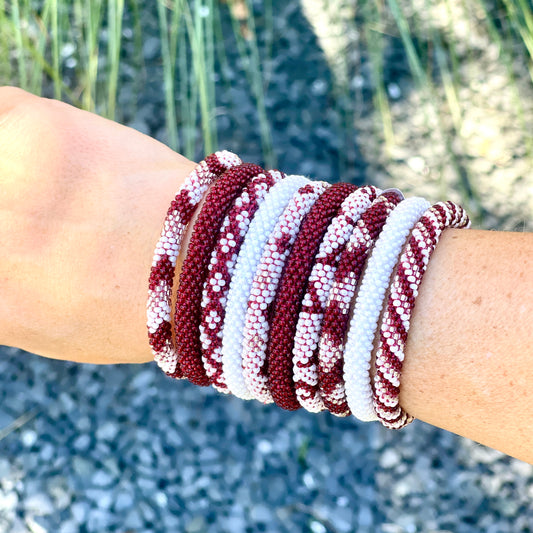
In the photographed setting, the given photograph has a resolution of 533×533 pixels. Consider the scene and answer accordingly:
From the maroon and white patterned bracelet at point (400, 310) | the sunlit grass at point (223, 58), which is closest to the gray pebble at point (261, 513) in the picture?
the maroon and white patterned bracelet at point (400, 310)

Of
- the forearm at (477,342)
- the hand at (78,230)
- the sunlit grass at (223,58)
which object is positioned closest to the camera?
the forearm at (477,342)

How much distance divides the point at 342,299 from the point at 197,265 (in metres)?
0.15

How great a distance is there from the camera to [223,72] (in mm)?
1294

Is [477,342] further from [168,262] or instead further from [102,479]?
[102,479]

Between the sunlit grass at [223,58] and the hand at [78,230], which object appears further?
the sunlit grass at [223,58]

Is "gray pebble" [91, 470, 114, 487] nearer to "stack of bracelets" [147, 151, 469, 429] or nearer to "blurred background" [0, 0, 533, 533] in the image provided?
"blurred background" [0, 0, 533, 533]

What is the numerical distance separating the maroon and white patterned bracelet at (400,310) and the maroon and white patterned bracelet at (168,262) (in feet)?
0.72

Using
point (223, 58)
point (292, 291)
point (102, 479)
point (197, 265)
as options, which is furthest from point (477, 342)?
point (223, 58)

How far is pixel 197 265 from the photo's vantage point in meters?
0.63

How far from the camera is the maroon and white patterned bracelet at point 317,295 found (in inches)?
23.3

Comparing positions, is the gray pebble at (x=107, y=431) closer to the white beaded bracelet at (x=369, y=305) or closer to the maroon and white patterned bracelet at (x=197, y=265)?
the maroon and white patterned bracelet at (x=197, y=265)

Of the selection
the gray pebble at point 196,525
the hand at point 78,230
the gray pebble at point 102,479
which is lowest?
the gray pebble at point 196,525

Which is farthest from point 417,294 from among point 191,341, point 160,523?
point 160,523

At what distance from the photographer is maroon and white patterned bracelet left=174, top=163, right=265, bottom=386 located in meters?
0.63
